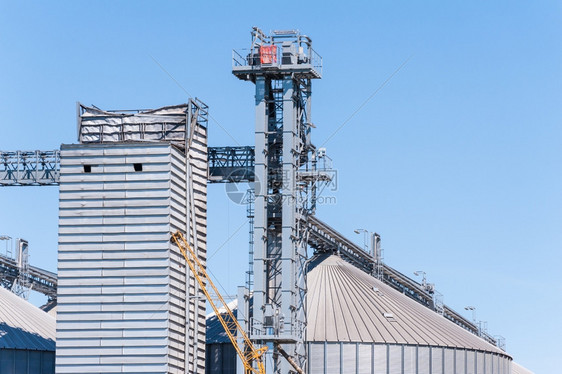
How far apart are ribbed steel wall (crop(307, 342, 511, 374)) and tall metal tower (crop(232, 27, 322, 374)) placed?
179 centimetres

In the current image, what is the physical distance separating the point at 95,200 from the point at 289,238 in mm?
12859

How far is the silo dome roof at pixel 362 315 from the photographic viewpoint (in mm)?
89750

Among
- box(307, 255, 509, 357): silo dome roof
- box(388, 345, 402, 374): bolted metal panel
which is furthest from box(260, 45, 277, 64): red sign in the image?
box(388, 345, 402, 374): bolted metal panel

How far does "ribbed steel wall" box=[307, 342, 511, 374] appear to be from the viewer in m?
87.4

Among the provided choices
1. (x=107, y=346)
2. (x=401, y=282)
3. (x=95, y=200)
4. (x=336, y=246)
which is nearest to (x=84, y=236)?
(x=95, y=200)

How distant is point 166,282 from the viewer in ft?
262

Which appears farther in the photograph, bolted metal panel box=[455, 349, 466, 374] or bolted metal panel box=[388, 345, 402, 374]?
bolted metal panel box=[455, 349, 466, 374]

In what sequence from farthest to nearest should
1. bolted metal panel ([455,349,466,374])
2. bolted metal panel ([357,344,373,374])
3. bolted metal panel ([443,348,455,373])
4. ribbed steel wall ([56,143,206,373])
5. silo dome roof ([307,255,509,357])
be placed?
bolted metal panel ([455,349,466,374]) < bolted metal panel ([443,348,455,373]) < silo dome roof ([307,255,509,357]) < bolted metal panel ([357,344,373,374]) < ribbed steel wall ([56,143,206,373])

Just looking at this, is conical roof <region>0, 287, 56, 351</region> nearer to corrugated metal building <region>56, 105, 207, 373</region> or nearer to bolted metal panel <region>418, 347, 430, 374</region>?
corrugated metal building <region>56, 105, 207, 373</region>

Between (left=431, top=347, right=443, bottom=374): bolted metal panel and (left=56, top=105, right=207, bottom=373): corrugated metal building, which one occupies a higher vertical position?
(left=56, top=105, right=207, bottom=373): corrugated metal building

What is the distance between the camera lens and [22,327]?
97.5m

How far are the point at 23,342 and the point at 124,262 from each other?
17.6 meters

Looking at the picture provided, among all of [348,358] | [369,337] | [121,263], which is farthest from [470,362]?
[121,263]

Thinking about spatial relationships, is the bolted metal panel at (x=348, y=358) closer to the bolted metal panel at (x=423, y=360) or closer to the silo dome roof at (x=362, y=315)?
the silo dome roof at (x=362, y=315)
